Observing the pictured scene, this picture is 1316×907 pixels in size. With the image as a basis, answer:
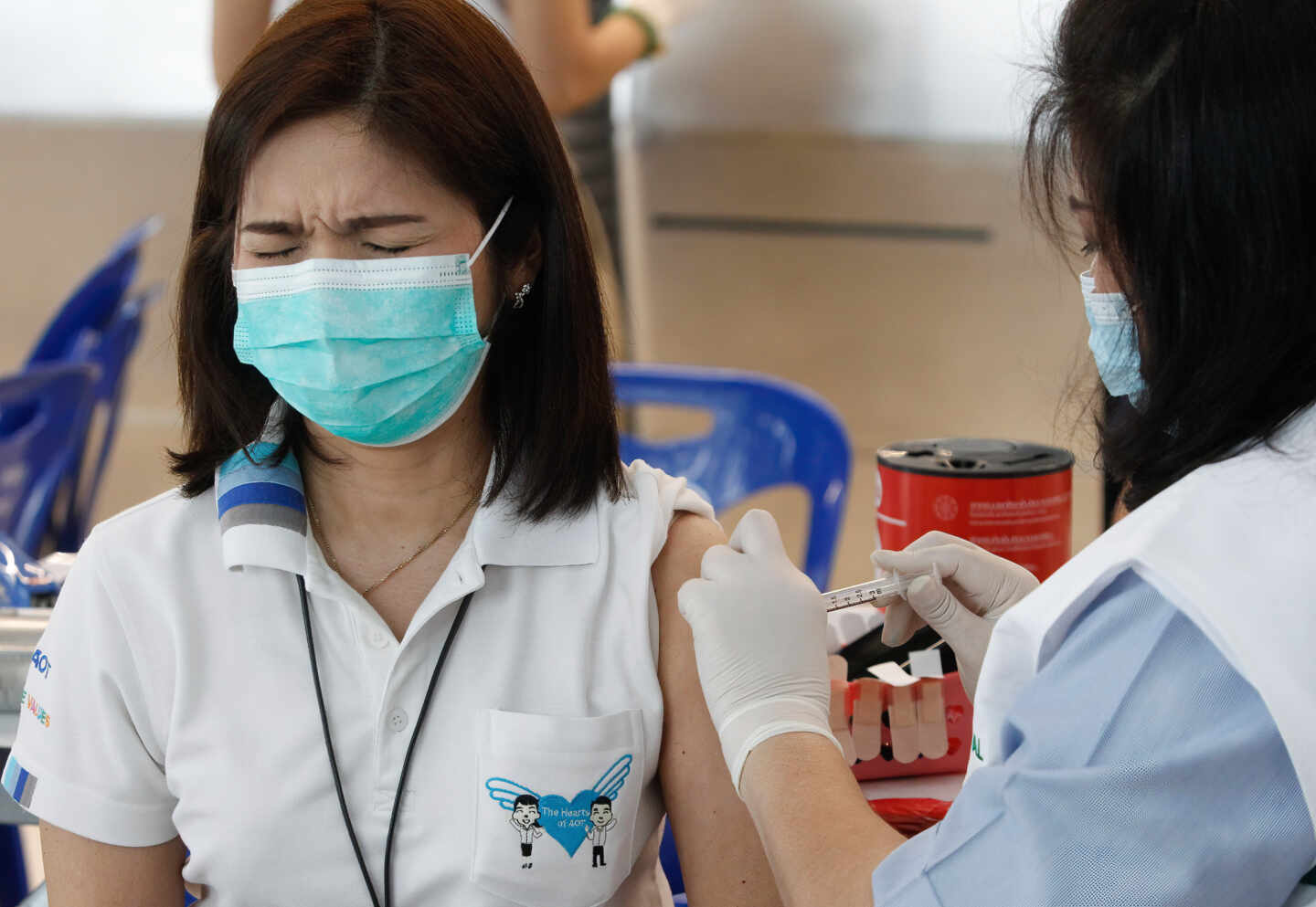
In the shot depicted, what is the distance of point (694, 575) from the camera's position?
134 centimetres

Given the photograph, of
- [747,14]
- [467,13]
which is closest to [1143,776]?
[467,13]

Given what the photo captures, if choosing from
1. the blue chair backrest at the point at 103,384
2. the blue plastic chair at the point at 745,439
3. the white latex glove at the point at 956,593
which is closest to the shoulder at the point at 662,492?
the white latex glove at the point at 956,593

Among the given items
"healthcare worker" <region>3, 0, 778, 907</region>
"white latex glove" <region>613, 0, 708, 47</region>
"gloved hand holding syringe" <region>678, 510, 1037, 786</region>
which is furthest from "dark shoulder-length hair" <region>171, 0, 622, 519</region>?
"white latex glove" <region>613, 0, 708, 47</region>

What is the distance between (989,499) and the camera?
144 centimetres

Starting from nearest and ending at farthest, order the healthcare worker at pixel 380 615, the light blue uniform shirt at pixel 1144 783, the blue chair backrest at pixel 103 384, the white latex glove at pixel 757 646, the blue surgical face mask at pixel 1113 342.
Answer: the light blue uniform shirt at pixel 1144 783 → the blue surgical face mask at pixel 1113 342 → the white latex glove at pixel 757 646 → the healthcare worker at pixel 380 615 → the blue chair backrest at pixel 103 384

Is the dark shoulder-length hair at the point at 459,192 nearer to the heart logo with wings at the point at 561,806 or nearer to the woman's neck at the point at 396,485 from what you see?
the woman's neck at the point at 396,485

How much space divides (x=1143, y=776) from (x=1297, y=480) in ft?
0.68

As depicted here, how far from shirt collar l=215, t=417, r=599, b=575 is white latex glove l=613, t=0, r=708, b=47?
209cm

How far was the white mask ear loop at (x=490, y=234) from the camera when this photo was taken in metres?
1.31

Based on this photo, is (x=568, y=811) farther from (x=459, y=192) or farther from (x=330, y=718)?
(x=459, y=192)

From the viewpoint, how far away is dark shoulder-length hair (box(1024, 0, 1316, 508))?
834mm

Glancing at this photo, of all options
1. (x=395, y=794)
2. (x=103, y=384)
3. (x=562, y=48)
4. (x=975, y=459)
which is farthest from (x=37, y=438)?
(x=975, y=459)

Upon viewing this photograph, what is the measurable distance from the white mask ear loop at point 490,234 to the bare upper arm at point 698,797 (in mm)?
372

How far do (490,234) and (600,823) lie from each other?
57 centimetres
